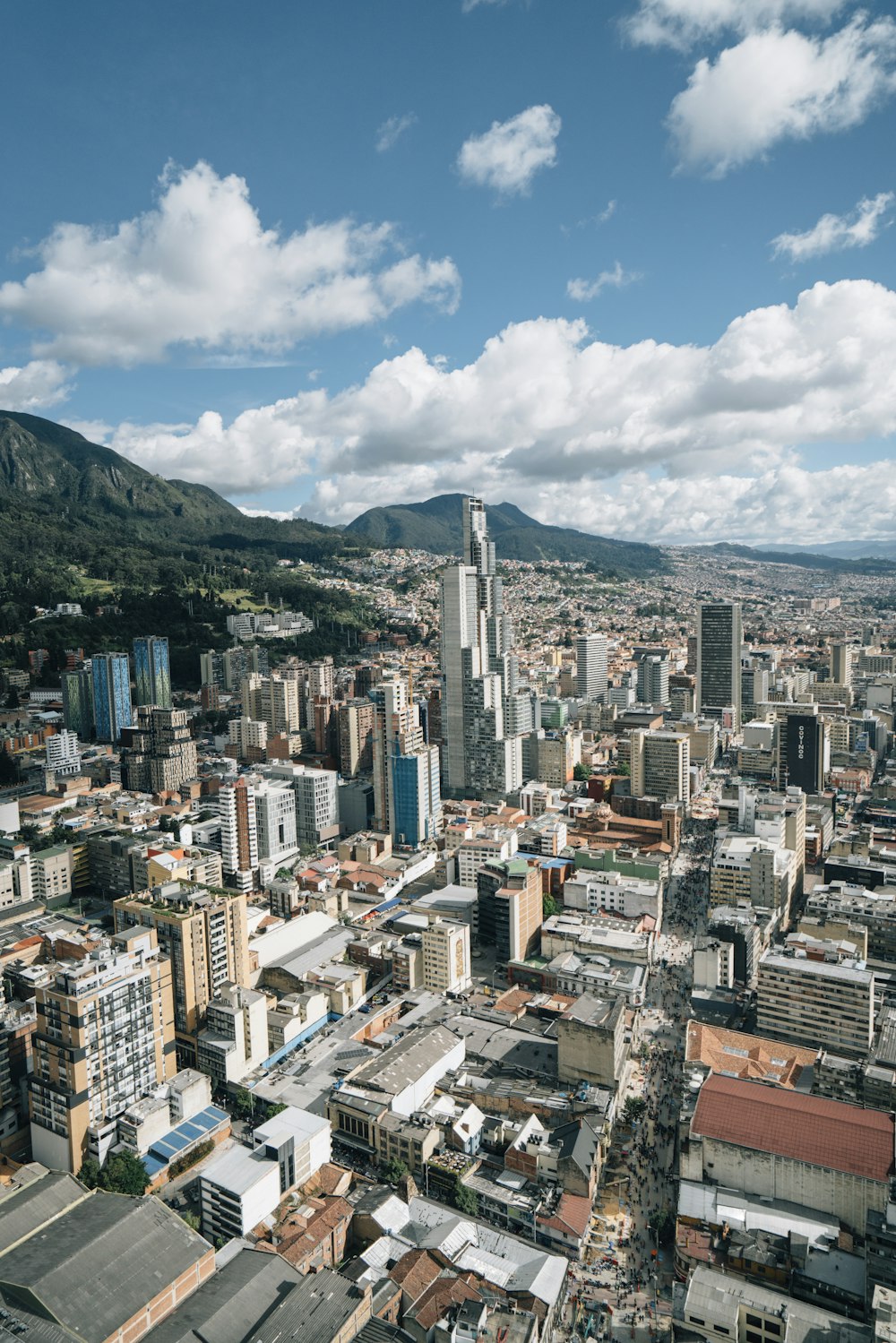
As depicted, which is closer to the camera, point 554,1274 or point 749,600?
point 554,1274

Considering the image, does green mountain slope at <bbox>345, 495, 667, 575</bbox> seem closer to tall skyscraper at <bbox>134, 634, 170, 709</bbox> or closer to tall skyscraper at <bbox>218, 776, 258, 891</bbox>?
tall skyscraper at <bbox>134, 634, 170, 709</bbox>

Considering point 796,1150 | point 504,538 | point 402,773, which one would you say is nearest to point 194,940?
point 796,1150

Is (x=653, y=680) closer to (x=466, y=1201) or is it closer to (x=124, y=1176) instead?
(x=466, y=1201)

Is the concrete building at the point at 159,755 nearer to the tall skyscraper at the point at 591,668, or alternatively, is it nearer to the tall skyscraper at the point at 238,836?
the tall skyscraper at the point at 238,836

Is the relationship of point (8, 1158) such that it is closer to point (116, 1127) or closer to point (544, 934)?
point (116, 1127)

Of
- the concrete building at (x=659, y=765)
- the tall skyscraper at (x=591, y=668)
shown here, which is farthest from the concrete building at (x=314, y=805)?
the tall skyscraper at (x=591, y=668)

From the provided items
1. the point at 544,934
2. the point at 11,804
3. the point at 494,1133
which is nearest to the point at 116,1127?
the point at 494,1133
